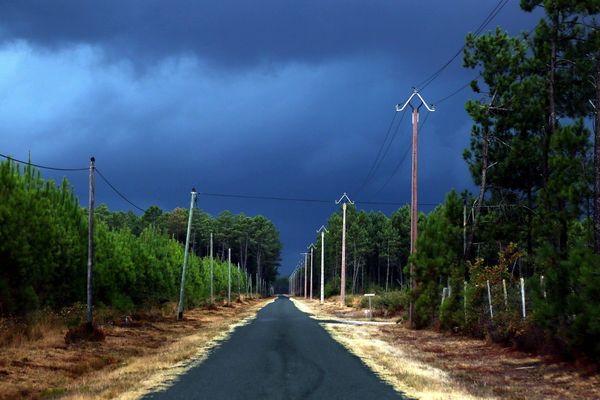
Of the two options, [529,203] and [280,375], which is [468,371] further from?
[529,203]

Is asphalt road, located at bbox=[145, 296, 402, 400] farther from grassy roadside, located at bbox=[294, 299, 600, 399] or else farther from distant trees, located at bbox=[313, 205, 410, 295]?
distant trees, located at bbox=[313, 205, 410, 295]

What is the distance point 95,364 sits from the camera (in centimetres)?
1683

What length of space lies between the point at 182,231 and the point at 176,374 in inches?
6750

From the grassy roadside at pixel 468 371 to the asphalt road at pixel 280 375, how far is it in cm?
61

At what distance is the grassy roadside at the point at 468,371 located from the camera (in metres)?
12.4

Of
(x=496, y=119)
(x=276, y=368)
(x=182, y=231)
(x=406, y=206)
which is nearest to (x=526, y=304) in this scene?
(x=276, y=368)

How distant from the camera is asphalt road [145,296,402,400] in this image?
11.6 meters

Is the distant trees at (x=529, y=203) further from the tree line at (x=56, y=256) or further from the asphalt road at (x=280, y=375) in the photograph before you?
the tree line at (x=56, y=256)

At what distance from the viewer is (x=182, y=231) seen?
183125mm

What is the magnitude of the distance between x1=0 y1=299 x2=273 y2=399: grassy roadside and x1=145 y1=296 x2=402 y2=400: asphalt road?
70 cm

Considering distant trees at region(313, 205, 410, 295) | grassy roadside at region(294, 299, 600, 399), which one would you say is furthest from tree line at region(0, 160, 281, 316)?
distant trees at region(313, 205, 410, 295)

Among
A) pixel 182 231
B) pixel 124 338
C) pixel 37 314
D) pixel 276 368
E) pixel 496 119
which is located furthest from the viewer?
pixel 182 231

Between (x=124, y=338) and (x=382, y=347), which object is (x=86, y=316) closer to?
(x=124, y=338)

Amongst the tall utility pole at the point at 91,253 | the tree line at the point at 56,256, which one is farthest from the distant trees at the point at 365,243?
the tall utility pole at the point at 91,253
